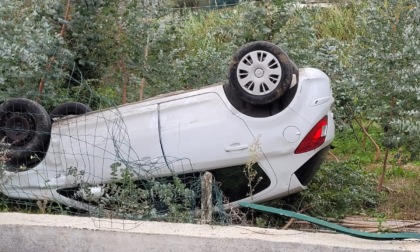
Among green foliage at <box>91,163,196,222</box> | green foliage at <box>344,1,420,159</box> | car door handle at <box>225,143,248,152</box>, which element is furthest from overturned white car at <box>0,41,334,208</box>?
green foliage at <box>344,1,420,159</box>

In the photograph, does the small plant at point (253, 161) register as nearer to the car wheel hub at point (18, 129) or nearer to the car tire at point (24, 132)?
the car tire at point (24, 132)

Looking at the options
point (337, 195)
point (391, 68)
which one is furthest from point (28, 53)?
point (391, 68)

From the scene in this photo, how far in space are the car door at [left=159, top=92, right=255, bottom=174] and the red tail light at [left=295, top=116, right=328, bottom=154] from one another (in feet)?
1.44

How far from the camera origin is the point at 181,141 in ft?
22.2

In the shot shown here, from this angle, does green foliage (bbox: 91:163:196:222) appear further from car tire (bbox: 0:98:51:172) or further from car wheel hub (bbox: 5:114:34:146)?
car wheel hub (bbox: 5:114:34:146)

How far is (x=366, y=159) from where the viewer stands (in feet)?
32.9

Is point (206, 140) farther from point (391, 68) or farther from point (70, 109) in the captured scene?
point (391, 68)

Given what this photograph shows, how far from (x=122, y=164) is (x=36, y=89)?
222cm

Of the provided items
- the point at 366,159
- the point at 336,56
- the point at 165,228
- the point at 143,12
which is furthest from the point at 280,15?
the point at 165,228

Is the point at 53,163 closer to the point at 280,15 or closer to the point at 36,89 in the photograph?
the point at 36,89

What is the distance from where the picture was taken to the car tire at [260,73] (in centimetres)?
668

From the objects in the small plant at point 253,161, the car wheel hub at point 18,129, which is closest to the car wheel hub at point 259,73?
the small plant at point 253,161

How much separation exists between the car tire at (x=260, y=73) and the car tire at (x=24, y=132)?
1.78 m

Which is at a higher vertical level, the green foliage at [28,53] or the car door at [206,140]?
the green foliage at [28,53]
